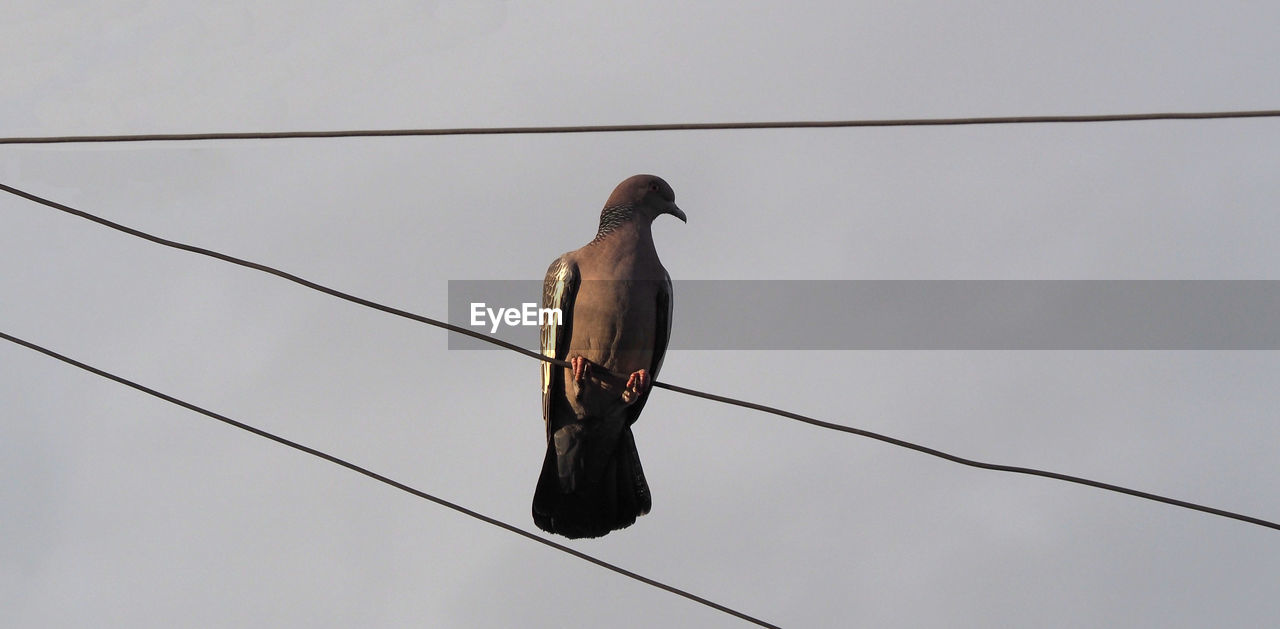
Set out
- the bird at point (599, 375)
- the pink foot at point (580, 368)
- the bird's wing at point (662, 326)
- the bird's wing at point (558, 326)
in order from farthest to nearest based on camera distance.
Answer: the bird's wing at point (662, 326) < the bird's wing at point (558, 326) < the bird at point (599, 375) < the pink foot at point (580, 368)

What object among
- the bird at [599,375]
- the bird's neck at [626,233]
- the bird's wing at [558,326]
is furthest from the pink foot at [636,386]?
the bird's neck at [626,233]

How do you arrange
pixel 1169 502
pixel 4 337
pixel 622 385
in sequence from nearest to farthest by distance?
pixel 1169 502, pixel 4 337, pixel 622 385

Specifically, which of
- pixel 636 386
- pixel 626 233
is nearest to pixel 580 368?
pixel 636 386

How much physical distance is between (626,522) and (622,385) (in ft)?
2.19

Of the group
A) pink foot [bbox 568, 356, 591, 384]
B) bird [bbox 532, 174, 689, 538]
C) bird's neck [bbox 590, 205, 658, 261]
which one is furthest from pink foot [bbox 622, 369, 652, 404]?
bird's neck [bbox 590, 205, 658, 261]

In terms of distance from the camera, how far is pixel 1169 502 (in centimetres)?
535

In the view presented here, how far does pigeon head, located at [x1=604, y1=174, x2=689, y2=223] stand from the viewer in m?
8.28

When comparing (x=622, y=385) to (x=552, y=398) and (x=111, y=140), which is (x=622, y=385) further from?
(x=111, y=140)

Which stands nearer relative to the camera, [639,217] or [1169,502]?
[1169,502]

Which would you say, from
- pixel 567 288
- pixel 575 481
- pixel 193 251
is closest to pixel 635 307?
pixel 567 288

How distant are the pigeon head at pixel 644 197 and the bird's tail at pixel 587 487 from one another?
1125 mm

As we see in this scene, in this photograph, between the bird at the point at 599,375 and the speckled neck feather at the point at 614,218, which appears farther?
the speckled neck feather at the point at 614,218

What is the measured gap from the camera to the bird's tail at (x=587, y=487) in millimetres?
7848

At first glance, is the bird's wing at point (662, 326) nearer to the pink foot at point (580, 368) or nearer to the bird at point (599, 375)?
the bird at point (599, 375)
